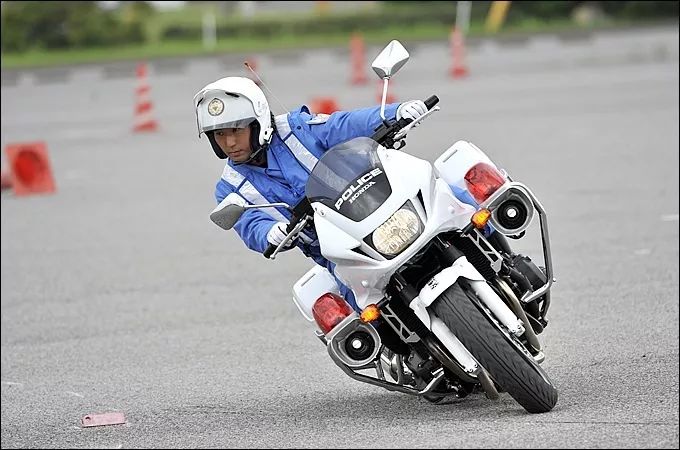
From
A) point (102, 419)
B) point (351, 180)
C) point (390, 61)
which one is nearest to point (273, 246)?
point (351, 180)

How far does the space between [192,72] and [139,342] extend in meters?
25.9

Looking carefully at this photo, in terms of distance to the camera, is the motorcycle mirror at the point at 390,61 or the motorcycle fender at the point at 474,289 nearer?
the motorcycle fender at the point at 474,289

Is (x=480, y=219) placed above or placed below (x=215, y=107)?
below

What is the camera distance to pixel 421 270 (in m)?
6.38

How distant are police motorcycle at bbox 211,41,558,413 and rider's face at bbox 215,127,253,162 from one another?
0.39m

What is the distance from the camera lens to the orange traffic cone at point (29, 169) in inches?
697

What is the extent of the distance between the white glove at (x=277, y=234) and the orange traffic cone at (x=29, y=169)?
38.2 feet

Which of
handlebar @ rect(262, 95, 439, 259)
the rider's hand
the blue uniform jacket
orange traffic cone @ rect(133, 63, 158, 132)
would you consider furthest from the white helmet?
orange traffic cone @ rect(133, 63, 158, 132)

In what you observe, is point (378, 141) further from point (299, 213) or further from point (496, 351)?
point (496, 351)

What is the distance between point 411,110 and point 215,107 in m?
0.96

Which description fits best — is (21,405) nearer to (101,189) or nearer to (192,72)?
(101,189)

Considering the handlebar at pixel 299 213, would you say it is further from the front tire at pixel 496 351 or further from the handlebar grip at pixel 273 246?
the front tire at pixel 496 351

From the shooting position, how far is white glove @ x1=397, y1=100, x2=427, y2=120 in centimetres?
677

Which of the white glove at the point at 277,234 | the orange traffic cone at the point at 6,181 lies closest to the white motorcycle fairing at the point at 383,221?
the white glove at the point at 277,234
